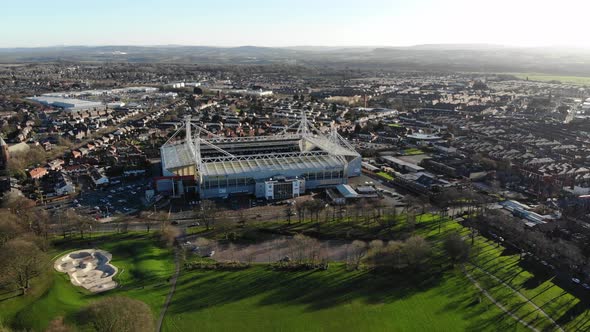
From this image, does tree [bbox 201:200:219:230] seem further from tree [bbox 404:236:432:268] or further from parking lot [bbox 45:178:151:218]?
tree [bbox 404:236:432:268]

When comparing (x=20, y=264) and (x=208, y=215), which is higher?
(x=20, y=264)

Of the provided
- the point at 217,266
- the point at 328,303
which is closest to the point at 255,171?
the point at 217,266

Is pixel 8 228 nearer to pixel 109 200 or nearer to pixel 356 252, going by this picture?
pixel 109 200

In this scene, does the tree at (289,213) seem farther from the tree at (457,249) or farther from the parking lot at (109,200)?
the parking lot at (109,200)

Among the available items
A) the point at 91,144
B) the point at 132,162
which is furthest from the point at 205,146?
the point at 91,144

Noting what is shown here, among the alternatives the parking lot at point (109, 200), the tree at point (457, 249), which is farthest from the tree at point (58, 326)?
the tree at point (457, 249)

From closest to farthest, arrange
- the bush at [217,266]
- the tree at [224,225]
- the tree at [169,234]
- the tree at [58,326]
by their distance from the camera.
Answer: the tree at [58,326] < the bush at [217,266] < the tree at [169,234] < the tree at [224,225]

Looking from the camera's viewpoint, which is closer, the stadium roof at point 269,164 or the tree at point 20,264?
the tree at point 20,264
